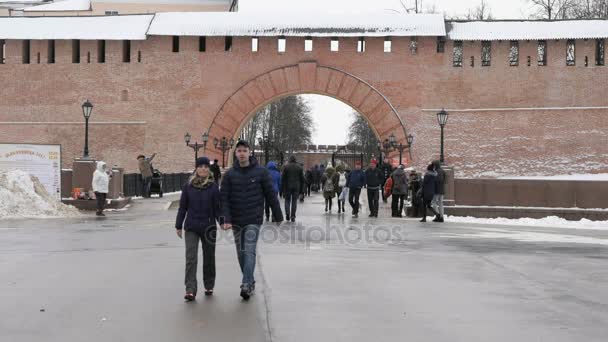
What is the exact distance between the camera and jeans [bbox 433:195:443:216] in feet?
62.5

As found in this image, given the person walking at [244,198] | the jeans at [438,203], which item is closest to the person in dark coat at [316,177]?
the jeans at [438,203]

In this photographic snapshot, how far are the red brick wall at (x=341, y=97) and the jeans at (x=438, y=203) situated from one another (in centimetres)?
1669

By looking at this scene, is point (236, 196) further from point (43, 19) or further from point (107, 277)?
point (43, 19)

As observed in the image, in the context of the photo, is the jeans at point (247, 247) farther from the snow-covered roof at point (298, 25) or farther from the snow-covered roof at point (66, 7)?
the snow-covered roof at point (66, 7)

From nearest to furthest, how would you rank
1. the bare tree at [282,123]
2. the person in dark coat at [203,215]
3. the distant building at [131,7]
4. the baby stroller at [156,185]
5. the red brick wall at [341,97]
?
the person in dark coat at [203,215] < the baby stroller at [156,185] < the red brick wall at [341,97] < the distant building at [131,7] < the bare tree at [282,123]

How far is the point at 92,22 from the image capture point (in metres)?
38.1

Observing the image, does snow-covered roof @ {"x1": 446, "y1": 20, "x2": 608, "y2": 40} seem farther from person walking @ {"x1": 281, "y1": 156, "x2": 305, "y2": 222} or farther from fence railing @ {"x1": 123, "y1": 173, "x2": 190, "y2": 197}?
person walking @ {"x1": 281, "y1": 156, "x2": 305, "y2": 222}

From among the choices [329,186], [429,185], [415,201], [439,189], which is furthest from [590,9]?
[429,185]

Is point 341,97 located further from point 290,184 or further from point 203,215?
point 203,215

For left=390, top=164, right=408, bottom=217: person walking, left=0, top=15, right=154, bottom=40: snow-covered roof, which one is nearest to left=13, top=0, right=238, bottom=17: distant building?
left=0, top=15, right=154, bottom=40: snow-covered roof

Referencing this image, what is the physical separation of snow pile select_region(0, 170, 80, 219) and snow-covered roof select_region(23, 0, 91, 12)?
41.0 meters

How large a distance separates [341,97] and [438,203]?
1822cm

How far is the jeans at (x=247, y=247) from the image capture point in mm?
Result: 7484

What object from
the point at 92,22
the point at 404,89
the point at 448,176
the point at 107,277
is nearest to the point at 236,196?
the point at 107,277
